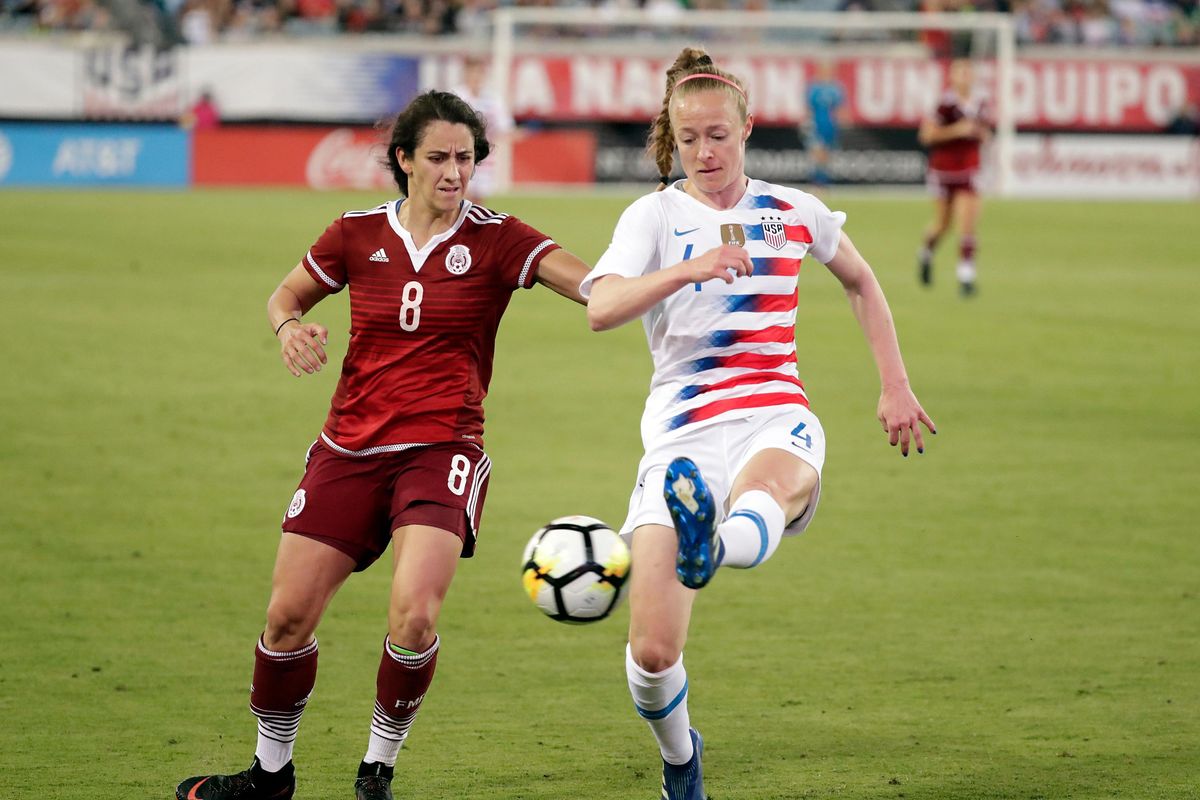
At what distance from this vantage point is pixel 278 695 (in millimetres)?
5078

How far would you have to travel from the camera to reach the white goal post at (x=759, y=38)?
32.2m

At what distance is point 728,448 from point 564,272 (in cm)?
73

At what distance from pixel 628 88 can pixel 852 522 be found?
23887mm

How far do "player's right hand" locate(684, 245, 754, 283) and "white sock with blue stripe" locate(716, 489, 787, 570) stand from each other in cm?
63

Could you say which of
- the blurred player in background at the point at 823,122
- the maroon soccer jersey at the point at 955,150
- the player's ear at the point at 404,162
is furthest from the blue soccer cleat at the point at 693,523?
the blurred player in background at the point at 823,122

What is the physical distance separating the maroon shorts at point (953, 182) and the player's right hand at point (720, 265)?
1542 cm

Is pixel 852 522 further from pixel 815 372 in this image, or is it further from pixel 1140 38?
pixel 1140 38

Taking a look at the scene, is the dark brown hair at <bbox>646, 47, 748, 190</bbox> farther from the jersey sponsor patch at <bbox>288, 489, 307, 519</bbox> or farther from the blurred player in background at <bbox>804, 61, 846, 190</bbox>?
the blurred player in background at <bbox>804, 61, 846, 190</bbox>

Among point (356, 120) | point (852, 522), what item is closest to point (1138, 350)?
point (852, 522)

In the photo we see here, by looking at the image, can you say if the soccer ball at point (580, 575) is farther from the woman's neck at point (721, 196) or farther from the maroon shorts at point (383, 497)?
the woman's neck at point (721, 196)

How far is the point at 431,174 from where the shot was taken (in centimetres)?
522

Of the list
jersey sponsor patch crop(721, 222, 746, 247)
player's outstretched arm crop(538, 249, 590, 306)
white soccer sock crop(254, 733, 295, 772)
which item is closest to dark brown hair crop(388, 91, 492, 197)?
player's outstretched arm crop(538, 249, 590, 306)

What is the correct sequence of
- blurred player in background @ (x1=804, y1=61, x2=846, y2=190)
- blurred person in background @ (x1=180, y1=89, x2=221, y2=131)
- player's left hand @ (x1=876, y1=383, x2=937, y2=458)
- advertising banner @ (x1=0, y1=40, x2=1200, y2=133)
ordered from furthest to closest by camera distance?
blurred person in background @ (x1=180, y1=89, x2=221, y2=131), advertising banner @ (x1=0, y1=40, x2=1200, y2=133), blurred player in background @ (x1=804, y1=61, x2=846, y2=190), player's left hand @ (x1=876, y1=383, x2=937, y2=458)

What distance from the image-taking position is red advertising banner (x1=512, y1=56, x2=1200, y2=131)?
3212 cm
